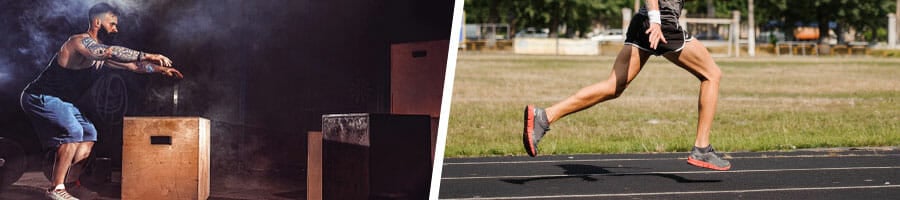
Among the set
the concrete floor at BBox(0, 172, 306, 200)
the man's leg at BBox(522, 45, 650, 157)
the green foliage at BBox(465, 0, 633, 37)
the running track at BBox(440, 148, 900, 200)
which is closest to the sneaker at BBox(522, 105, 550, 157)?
the man's leg at BBox(522, 45, 650, 157)

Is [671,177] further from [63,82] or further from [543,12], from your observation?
[543,12]

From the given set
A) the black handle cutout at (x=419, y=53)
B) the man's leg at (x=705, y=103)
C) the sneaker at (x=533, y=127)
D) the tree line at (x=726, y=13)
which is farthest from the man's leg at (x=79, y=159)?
the tree line at (x=726, y=13)

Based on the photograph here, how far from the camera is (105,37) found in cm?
348

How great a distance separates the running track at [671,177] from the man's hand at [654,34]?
72cm

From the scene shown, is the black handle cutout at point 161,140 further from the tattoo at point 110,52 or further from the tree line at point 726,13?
the tree line at point 726,13

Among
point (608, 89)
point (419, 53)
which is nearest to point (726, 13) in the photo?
point (608, 89)

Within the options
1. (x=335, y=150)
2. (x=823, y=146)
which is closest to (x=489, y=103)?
(x=823, y=146)

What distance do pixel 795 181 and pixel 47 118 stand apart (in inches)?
182

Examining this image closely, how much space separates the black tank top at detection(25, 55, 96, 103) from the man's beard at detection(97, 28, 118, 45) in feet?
0.29

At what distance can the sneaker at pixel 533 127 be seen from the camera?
629cm

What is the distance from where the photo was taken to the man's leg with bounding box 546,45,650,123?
647 centimetres

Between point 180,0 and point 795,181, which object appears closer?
point 180,0

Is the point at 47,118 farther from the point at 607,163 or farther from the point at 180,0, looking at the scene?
the point at 607,163

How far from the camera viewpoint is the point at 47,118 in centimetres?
350
